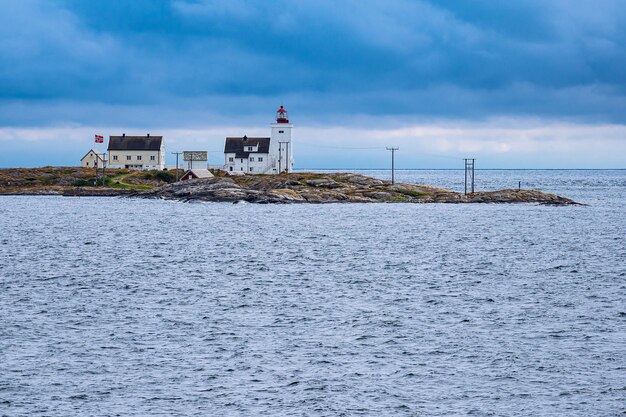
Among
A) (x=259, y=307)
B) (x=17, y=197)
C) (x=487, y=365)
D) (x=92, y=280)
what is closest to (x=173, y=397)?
(x=487, y=365)

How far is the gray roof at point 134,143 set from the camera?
591 feet

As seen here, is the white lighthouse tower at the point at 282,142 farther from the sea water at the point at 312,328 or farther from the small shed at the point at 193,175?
the sea water at the point at 312,328

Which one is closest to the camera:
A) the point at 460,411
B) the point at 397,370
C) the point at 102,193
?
the point at 460,411

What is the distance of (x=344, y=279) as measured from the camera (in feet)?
160

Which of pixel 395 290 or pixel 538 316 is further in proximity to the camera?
pixel 395 290

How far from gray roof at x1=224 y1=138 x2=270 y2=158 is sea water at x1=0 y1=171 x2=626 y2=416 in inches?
3881

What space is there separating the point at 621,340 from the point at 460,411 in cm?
1140

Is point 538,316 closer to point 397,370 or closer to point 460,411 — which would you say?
point 397,370

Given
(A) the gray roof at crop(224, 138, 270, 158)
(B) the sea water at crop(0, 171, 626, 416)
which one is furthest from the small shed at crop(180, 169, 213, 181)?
(B) the sea water at crop(0, 171, 626, 416)

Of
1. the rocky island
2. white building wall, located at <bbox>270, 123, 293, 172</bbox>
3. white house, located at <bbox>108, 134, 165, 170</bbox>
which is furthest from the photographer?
white house, located at <bbox>108, 134, 165, 170</bbox>

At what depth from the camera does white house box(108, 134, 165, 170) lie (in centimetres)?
18000

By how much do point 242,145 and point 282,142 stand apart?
13.6m

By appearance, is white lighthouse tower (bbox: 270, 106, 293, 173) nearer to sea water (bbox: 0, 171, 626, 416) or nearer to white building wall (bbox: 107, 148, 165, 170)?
white building wall (bbox: 107, 148, 165, 170)

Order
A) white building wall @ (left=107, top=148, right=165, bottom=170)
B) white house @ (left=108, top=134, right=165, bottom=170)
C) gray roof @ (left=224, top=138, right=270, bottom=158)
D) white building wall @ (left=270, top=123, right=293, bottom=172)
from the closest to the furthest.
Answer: white building wall @ (left=270, top=123, right=293, bottom=172)
gray roof @ (left=224, top=138, right=270, bottom=158)
white house @ (left=108, top=134, right=165, bottom=170)
white building wall @ (left=107, top=148, right=165, bottom=170)
